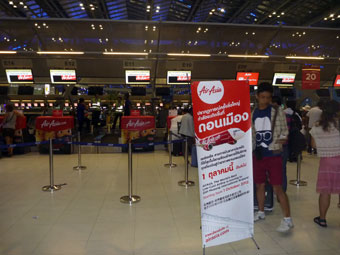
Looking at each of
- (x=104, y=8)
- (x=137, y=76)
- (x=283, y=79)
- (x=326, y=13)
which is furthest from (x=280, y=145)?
(x=326, y=13)

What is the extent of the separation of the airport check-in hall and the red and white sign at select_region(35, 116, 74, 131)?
0.04 meters

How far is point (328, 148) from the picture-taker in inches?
147

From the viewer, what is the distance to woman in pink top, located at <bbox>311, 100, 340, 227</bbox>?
368cm

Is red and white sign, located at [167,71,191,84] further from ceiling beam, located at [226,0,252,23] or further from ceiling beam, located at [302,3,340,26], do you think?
ceiling beam, located at [302,3,340,26]

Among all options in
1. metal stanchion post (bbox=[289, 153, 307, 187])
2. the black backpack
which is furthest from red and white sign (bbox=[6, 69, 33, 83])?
the black backpack

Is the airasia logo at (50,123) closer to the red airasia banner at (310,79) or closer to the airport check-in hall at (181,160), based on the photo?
the airport check-in hall at (181,160)

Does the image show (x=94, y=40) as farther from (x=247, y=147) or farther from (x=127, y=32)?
(x=247, y=147)

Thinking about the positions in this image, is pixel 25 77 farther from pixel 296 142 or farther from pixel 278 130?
pixel 278 130

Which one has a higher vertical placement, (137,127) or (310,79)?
(310,79)

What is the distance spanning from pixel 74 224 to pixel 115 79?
14.5 m

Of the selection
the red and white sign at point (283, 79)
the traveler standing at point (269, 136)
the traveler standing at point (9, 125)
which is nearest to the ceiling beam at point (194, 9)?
the red and white sign at point (283, 79)

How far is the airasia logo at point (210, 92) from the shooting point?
2.66 metres

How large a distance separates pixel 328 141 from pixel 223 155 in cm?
180

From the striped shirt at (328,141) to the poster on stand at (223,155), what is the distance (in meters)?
1.44
